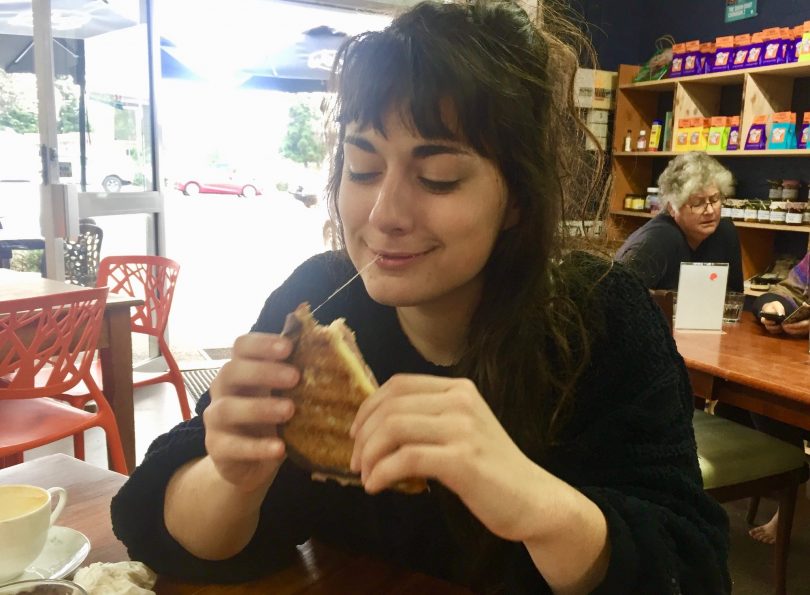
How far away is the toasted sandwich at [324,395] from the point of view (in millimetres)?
749

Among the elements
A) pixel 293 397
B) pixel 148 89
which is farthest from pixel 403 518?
pixel 148 89

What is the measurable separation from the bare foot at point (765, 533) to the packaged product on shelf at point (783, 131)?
2156 millimetres

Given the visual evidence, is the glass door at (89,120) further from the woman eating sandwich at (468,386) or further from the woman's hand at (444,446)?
the woman's hand at (444,446)

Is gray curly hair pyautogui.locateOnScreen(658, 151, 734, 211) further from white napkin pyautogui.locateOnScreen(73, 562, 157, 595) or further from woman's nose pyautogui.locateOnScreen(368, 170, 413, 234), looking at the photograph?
white napkin pyautogui.locateOnScreen(73, 562, 157, 595)

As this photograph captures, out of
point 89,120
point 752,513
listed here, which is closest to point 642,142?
point 752,513

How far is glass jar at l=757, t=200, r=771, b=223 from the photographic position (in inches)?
154

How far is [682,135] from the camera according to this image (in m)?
4.39

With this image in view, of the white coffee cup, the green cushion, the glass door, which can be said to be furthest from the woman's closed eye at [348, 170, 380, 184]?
the glass door

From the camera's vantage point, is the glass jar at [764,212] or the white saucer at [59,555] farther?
the glass jar at [764,212]

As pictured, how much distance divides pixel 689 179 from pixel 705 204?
5.5 inches

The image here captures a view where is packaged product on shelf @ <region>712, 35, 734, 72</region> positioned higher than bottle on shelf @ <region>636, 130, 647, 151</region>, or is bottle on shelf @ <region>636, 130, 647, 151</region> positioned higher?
packaged product on shelf @ <region>712, 35, 734, 72</region>

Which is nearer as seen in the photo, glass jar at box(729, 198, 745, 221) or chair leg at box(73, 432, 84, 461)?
chair leg at box(73, 432, 84, 461)

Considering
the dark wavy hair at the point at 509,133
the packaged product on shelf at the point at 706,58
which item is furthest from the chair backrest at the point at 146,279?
the packaged product on shelf at the point at 706,58

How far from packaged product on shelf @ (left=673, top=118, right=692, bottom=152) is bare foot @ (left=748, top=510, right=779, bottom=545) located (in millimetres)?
2518
